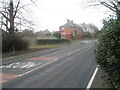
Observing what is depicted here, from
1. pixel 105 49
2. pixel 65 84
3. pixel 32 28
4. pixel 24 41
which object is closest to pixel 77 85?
pixel 65 84

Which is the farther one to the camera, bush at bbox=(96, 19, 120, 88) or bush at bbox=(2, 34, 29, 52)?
bush at bbox=(2, 34, 29, 52)

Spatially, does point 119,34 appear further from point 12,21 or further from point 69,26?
point 69,26

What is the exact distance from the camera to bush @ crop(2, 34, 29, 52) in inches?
875

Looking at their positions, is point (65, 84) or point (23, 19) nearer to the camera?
point (65, 84)

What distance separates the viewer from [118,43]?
5531 mm

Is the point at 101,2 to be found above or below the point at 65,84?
above

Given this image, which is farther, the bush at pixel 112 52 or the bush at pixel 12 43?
the bush at pixel 12 43

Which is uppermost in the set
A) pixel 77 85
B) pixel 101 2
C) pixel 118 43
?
pixel 101 2

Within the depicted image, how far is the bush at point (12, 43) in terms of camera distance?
2222 cm

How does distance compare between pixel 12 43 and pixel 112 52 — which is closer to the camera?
pixel 112 52

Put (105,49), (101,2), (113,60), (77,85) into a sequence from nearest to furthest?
(113,60) → (105,49) → (77,85) → (101,2)

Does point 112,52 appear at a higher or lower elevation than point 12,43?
higher

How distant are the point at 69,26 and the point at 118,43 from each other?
97.7 metres

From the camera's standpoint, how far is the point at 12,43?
2311 cm
